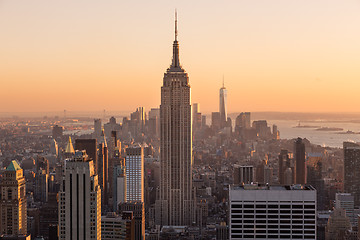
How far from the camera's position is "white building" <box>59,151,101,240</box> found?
10.6 m

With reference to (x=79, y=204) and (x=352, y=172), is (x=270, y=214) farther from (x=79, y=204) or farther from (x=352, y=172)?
(x=352, y=172)

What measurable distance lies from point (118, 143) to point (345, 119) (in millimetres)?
11802

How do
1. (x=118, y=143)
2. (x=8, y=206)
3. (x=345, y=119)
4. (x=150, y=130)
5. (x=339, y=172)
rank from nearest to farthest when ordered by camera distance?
(x=345, y=119)
(x=8, y=206)
(x=339, y=172)
(x=118, y=143)
(x=150, y=130)

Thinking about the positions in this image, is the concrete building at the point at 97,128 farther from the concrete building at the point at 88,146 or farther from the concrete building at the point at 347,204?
the concrete building at the point at 347,204

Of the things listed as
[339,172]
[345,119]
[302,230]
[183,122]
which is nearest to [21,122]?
[302,230]

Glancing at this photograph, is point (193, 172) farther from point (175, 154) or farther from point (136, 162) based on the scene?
point (136, 162)

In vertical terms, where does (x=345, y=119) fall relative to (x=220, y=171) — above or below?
above

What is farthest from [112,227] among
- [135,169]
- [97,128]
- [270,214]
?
[135,169]

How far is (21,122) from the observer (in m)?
12.4

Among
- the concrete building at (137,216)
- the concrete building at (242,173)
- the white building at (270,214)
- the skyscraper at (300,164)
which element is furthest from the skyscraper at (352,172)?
the white building at (270,214)

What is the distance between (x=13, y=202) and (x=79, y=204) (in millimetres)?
5890

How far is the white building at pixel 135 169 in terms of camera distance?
23.6 meters

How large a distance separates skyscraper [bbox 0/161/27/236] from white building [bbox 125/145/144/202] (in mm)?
7360

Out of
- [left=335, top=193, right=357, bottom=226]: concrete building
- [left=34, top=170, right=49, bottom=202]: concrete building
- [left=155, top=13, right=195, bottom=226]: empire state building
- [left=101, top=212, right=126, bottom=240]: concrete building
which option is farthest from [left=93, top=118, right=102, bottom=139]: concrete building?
[left=155, top=13, right=195, bottom=226]: empire state building
